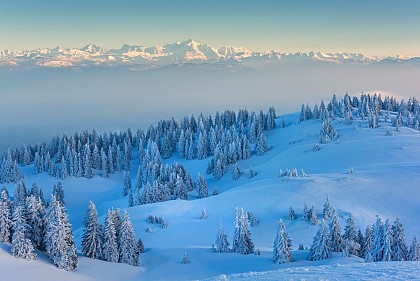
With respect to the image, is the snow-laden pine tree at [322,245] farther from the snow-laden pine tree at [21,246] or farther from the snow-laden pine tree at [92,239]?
the snow-laden pine tree at [21,246]

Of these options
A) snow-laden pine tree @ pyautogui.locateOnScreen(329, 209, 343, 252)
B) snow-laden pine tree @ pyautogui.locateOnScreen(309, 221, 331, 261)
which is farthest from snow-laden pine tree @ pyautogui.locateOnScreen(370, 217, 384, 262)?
snow-laden pine tree @ pyautogui.locateOnScreen(309, 221, 331, 261)

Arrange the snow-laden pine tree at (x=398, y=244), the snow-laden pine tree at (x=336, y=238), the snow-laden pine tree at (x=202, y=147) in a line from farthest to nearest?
the snow-laden pine tree at (x=202, y=147) < the snow-laden pine tree at (x=336, y=238) < the snow-laden pine tree at (x=398, y=244)

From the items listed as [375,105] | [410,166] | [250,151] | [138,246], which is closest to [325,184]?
[410,166]

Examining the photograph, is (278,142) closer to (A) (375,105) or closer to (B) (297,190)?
(A) (375,105)

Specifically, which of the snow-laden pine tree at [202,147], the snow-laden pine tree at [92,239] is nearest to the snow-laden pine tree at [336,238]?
the snow-laden pine tree at [92,239]

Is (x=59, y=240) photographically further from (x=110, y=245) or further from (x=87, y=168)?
(x=87, y=168)

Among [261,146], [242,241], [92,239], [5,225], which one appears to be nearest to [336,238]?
[242,241]
